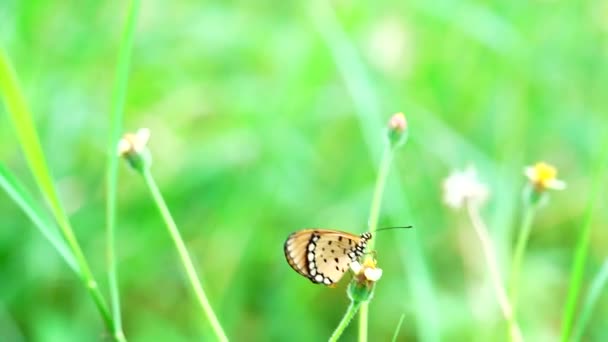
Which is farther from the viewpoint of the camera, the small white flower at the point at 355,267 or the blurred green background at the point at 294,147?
the blurred green background at the point at 294,147

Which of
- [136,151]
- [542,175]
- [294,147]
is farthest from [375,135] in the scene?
[136,151]

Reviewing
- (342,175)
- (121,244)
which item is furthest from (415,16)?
(121,244)

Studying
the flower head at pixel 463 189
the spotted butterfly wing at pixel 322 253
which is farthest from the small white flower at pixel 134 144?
the flower head at pixel 463 189

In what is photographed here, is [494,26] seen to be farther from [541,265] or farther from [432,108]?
[541,265]

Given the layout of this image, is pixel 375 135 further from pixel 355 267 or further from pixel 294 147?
pixel 355 267

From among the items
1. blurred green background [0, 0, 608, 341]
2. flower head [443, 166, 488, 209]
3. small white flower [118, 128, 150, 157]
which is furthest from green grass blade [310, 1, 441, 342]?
small white flower [118, 128, 150, 157]

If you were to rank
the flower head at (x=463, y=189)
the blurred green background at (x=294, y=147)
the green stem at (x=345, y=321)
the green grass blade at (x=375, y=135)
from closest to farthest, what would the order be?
the green stem at (x=345, y=321)
the flower head at (x=463, y=189)
the green grass blade at (x=375, y=135)
the blurred green background at (x=294, y=147)

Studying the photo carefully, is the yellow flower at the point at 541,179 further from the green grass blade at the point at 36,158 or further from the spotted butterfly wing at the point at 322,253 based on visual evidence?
the green grass blade at the point at 36,158
